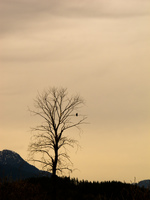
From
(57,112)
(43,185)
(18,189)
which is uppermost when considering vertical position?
(57,112)

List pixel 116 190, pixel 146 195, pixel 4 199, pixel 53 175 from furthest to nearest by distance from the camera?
pixel 53 175, pixel 116 190, pixel 4 199, pixel 146 195

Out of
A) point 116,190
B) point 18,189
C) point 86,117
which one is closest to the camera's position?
point 18,189

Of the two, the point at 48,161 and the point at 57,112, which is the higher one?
the point at 57,112

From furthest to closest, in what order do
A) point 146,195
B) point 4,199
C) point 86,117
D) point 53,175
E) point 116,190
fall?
point 86,117
point 53,175
point 116,190
point 4,199
point 146,195

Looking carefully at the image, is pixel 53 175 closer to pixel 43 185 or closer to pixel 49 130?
pixel 43 185

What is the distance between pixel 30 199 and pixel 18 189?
1279mm

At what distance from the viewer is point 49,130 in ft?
120

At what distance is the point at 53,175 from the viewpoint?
35375 millimetres

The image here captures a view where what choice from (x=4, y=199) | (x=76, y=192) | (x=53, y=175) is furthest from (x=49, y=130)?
(x=4, y=199)

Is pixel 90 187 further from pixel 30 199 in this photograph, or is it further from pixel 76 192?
pixel 30 199

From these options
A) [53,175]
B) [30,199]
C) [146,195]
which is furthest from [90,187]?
[146,195]

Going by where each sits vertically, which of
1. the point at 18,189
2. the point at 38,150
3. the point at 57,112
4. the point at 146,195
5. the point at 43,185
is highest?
the point at 57,112

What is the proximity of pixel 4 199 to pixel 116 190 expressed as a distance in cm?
1628

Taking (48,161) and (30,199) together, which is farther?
(48,161)
